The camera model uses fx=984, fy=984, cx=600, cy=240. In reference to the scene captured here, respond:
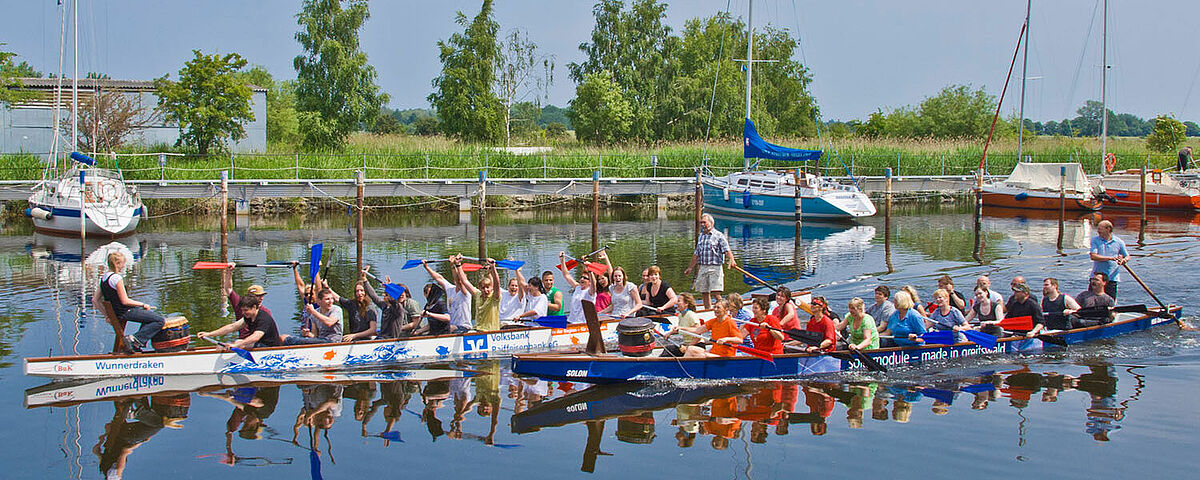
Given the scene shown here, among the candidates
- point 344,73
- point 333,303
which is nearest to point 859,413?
point 333,303

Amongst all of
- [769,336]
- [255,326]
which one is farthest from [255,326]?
[769,336]

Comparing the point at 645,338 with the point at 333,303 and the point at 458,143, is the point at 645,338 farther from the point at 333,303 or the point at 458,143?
the point at 458,143

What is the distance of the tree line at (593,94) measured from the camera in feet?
130

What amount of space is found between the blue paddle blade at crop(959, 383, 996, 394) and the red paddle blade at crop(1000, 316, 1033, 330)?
181 centimetres

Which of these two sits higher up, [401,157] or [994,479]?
[401,157]

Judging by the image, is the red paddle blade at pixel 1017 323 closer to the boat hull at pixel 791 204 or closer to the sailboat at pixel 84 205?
the boat hull at pixel 791 204

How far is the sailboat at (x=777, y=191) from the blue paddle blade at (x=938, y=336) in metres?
20.7

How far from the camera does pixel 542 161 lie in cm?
4075

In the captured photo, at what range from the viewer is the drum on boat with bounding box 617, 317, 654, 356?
12469 mm

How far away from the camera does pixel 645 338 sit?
1259 centimetres

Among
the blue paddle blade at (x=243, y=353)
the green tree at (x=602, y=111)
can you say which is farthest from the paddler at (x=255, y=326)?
the green tree at (x=602, y=111)

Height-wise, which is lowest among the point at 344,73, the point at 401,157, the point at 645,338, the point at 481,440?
the point at 481,440

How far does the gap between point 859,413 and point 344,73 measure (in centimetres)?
3474

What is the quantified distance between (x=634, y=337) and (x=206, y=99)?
3150cm
